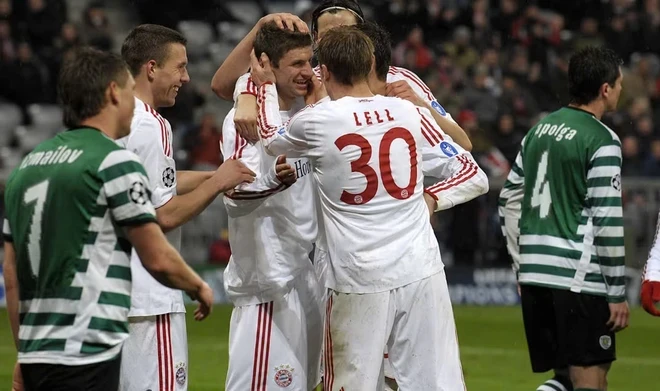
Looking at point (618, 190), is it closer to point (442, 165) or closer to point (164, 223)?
point (442, 165)

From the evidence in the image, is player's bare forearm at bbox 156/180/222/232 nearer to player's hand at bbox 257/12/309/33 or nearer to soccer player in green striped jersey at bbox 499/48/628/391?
player's hand at bbox 257/12/309/33

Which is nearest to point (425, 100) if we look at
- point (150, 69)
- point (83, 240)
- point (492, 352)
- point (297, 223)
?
point (297, 223)

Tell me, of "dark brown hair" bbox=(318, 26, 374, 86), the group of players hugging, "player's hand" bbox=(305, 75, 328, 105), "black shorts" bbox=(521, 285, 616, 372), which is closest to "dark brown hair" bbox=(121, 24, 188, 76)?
the group of players hugging

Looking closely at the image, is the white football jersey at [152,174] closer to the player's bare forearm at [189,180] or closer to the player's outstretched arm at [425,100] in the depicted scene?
the player's bare forearm at [189,180]

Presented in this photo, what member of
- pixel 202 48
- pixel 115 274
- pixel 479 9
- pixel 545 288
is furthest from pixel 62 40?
pixel 115 274

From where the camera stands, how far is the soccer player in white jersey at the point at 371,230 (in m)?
5.21

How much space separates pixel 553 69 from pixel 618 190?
12.0 meters

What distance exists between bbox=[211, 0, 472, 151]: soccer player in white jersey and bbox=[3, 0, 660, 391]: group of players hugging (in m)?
0.01

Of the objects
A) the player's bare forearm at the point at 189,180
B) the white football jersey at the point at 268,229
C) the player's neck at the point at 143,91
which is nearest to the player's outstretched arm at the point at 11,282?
the player's neck at the point at 143,91

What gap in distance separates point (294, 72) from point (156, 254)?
1.80 metres

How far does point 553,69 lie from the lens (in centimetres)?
1797

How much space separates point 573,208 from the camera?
6453 mm

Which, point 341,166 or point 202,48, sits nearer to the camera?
point 341,166

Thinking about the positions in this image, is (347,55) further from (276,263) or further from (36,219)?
(36,219)
